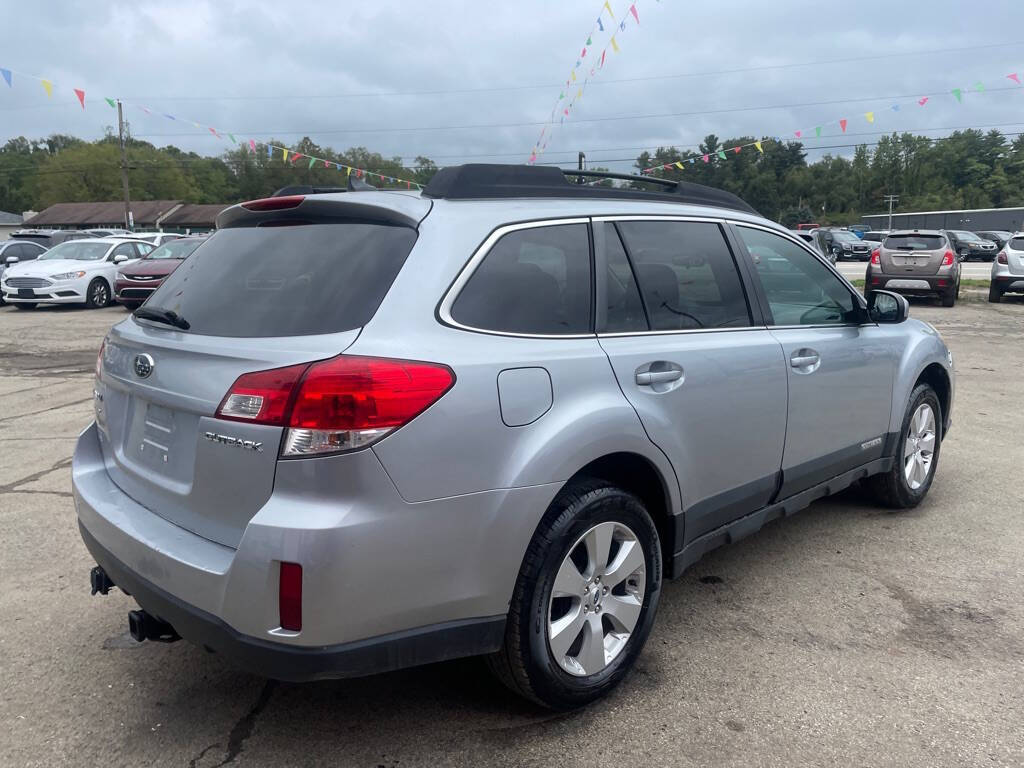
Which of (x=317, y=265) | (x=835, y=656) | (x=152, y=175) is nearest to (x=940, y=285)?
(x=835, y=656)

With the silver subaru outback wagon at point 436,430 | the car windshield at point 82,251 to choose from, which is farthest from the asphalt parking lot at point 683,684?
the car windshield at point 82,251

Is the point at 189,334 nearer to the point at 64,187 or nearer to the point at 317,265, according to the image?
the point at 317,265

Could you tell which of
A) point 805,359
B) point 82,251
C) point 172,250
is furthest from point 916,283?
point 82,251

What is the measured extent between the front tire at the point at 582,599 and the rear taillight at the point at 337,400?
2.11 feet

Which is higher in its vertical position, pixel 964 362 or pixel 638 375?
pixel 638 375

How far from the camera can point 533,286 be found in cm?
276

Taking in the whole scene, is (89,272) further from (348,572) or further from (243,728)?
(348,572)

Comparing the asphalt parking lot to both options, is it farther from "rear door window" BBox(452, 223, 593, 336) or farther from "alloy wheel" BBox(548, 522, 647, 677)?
"rear door window" BBox(452, 223, 593, 336)

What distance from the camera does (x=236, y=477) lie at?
2.31 m

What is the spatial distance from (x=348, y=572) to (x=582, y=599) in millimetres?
894

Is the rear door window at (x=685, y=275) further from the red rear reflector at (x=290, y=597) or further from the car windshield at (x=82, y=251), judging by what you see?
the car windshield at (x=82, y=251)

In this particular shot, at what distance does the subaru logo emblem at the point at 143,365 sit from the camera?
266cm

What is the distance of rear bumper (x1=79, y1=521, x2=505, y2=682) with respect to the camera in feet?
7.36

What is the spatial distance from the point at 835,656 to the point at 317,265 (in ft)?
7.84
